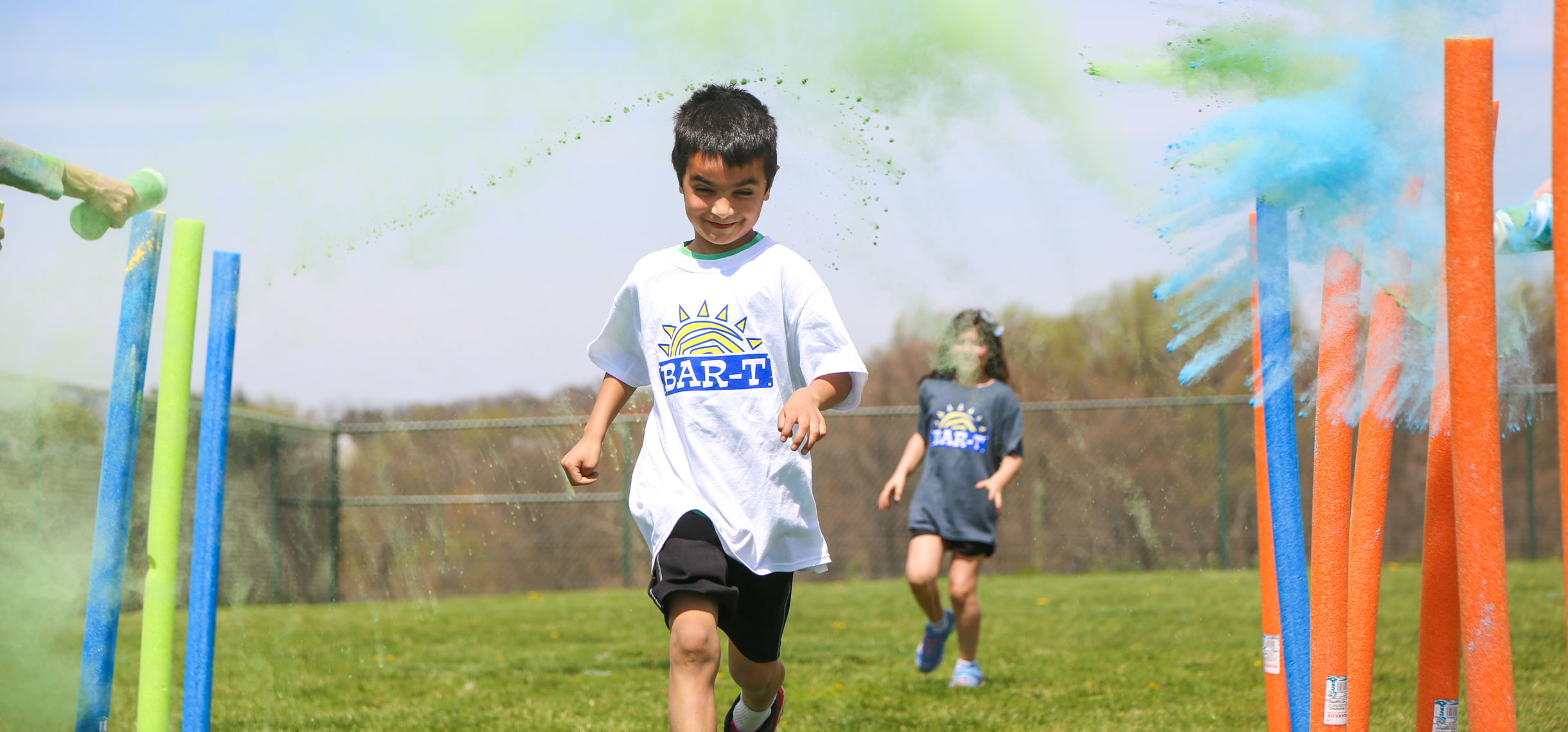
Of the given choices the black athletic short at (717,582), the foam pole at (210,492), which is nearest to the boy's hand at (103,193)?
the foam pole at (210,492)

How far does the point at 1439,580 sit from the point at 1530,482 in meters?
14.3

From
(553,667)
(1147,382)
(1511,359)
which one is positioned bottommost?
(553,667)

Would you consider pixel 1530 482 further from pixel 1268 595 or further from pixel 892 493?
pixel 1268 595

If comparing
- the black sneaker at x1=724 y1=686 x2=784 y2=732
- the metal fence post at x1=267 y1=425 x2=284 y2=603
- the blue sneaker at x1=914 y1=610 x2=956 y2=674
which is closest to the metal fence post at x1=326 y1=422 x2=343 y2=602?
the metal fence post at x1=267 y1=425 x2=284 y2=603

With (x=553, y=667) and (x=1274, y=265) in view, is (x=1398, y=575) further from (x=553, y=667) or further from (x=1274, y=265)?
(x=1274, y=265)

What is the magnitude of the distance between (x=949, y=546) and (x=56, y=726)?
3.83 meters

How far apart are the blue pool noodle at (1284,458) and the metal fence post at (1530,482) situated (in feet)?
46.0

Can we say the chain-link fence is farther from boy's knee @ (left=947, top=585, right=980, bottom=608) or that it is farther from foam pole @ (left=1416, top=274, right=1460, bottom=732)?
foam pole @ (left=1416, top=274, right=1460, bottom=732)

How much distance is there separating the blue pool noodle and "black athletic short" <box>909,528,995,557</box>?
3.29 metres

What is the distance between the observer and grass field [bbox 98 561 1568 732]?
14.7 ft

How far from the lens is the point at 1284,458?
2.34 meters

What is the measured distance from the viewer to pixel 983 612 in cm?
944

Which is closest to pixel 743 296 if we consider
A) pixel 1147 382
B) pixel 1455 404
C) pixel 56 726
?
pixel 1455 404

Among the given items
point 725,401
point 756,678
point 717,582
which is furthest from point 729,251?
point 756,678
